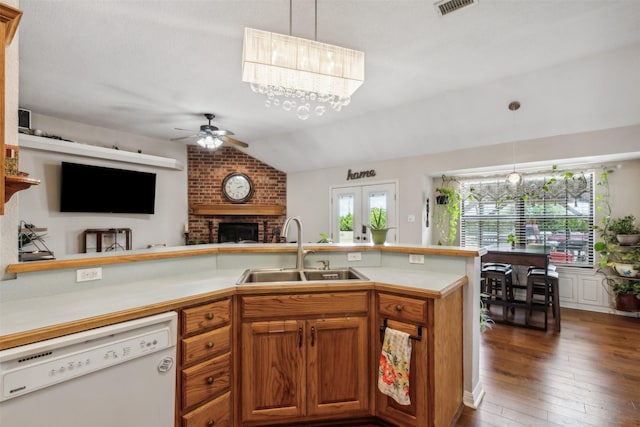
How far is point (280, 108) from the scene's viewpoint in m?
4.38

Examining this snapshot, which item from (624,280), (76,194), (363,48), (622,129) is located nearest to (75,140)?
(76,194)

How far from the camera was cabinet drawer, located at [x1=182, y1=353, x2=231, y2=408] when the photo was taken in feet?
4.77

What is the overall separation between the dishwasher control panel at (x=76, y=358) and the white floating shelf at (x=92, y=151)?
15.3 feet

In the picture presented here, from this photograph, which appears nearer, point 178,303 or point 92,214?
point 178,303

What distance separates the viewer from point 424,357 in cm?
164

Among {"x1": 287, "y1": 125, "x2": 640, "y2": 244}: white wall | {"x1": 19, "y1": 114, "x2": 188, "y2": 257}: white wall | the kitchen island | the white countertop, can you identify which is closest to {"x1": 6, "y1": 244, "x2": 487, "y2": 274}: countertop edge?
the kitchen island

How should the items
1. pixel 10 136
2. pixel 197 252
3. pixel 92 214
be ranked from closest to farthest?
pixel 10 136 < pixel 197 252 < pixel 92 214

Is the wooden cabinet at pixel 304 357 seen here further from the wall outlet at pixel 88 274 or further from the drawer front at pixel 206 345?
the wall outlet at pixel 88 274

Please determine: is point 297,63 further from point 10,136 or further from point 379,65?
point 379,65

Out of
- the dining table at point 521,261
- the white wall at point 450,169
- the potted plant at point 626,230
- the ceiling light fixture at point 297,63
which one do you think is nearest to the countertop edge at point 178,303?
the ceiling light fixture at point 297,63

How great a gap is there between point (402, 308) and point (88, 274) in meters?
1.78

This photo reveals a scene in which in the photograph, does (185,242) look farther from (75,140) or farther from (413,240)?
(413,240)

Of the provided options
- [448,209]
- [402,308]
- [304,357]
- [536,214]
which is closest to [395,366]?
[402,308]

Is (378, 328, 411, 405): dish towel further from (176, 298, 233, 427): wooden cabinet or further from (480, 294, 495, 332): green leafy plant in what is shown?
(480, 294, 495, 332): green leafy plant
